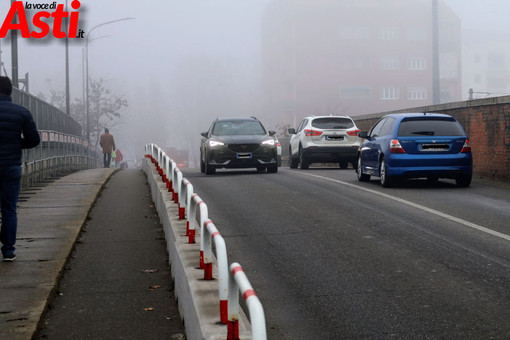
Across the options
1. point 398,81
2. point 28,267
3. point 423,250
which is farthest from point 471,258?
point 398,81

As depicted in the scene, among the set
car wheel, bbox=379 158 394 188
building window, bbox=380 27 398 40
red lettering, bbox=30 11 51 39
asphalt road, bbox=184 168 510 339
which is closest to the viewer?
asphalt road, bbox=184 168 510 339

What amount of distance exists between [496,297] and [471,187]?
11.0 m

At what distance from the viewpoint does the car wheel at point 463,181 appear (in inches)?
696

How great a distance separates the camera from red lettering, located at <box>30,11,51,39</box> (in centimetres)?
3650

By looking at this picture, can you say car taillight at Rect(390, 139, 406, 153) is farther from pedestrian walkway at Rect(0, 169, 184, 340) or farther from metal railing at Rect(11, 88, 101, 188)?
metal railing at Rect(11, 88, 101, 188)

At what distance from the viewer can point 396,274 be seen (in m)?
8.24

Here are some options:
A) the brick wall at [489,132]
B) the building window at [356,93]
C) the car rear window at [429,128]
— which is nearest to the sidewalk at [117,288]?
the car rear window at [429,128]

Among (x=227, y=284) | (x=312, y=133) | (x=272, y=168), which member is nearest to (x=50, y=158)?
(x=272, y=168)

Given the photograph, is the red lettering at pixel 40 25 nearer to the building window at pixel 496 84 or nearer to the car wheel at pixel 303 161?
the car wheel at pixel 303 161

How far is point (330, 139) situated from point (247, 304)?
22.5 m

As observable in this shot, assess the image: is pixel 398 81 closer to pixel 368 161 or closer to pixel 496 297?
pixel 368 161

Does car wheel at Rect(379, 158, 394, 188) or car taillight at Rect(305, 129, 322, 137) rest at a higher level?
car taillight at Rect(305, 129, 322, 137)

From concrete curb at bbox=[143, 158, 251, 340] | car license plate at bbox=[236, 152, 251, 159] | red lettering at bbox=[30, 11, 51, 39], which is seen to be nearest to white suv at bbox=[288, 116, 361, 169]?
car license plate at bbox=[236, 152, 251, 159]

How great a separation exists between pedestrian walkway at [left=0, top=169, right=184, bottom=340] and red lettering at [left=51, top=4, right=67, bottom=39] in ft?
77.9
